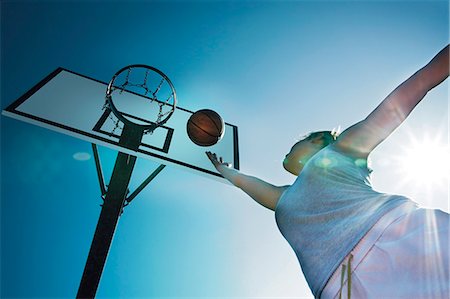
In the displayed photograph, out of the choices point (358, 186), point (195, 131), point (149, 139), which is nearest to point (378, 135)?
point (358, 186)

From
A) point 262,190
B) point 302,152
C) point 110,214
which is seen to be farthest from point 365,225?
point 110,214

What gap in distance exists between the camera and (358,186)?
171cm

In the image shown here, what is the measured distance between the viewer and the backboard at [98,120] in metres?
4.22

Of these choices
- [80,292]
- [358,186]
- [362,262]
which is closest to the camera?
[362,262]

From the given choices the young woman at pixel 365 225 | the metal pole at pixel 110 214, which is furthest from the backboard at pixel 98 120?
the young woman at pixel 365 225

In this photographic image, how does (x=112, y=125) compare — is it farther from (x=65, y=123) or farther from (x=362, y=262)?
(x=362, y=262)

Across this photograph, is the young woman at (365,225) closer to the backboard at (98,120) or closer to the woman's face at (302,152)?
the woman's face at (302,152)

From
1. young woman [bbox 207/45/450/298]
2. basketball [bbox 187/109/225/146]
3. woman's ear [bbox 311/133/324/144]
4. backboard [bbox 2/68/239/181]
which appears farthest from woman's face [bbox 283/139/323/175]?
backboard [bbox 2/68/239/181]

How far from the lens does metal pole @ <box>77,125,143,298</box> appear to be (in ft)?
11.7

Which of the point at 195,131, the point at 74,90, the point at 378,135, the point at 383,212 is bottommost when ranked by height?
the point at 383,212

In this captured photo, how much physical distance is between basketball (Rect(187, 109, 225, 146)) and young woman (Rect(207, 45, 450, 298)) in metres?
2.01

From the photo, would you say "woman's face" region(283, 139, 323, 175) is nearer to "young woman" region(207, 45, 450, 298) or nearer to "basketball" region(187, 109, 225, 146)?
"young woman" region(207, 45, 450, 298)

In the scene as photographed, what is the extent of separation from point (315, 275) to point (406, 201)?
0.49 metres

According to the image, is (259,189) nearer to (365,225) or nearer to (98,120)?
(365,225)
